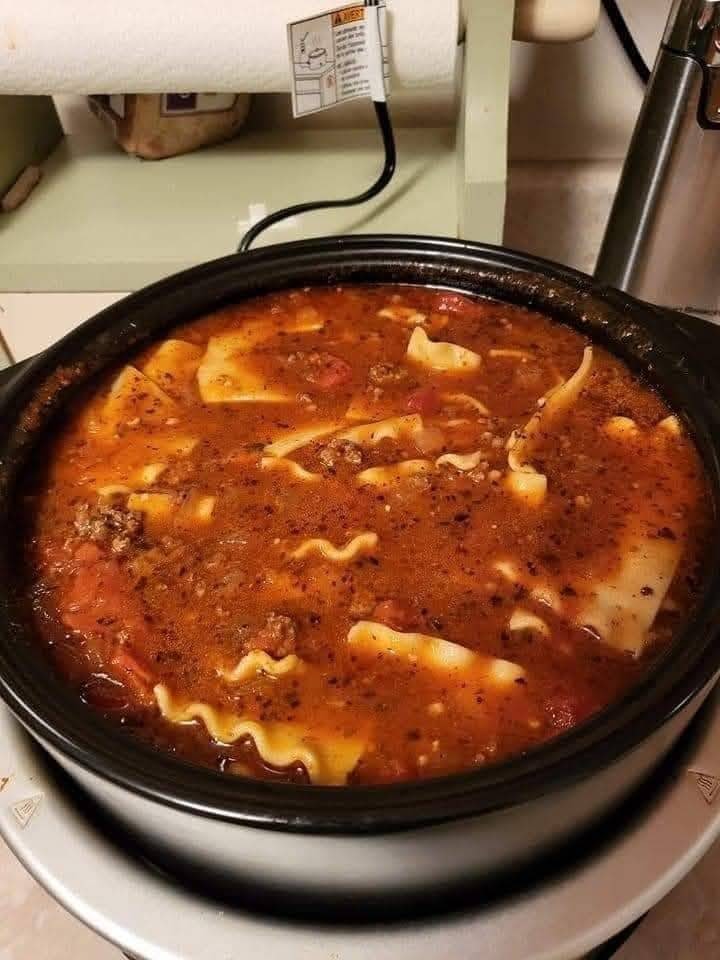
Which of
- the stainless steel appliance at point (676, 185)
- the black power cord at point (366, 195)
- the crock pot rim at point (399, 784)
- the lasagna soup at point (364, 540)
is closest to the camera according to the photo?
the crock pot rim at point (399, 784)

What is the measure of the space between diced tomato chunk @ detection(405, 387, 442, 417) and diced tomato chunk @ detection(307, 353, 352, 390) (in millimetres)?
89

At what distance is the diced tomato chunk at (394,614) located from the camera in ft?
2.64

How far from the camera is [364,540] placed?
87cm

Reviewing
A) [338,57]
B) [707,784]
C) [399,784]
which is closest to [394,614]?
[399,784]

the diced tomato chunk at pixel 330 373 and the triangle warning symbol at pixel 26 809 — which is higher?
the diced tomato chunk at pixel 330 373

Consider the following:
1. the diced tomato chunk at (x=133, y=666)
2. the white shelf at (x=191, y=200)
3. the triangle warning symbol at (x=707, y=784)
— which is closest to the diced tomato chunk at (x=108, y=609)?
the diced tomato chunk at (x=133, y=666)

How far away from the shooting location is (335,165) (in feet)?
5.57

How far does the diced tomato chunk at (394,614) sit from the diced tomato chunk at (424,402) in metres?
0.29

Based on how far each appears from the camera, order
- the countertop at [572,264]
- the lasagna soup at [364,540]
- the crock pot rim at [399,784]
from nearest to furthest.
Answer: the crock pot rim at [399,784]
the lasagna soup at [364,540]
the countertop at [572,264]

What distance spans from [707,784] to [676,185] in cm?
100

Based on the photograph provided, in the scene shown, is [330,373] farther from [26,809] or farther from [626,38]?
[626,38]

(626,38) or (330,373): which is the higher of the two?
(626,38)

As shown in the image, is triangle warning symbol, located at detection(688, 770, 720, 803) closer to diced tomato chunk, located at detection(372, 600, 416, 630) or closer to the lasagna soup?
the lasagna soup

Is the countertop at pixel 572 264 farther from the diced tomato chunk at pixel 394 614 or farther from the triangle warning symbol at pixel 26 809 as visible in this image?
the diced tomato chunk at pixel 394 614
